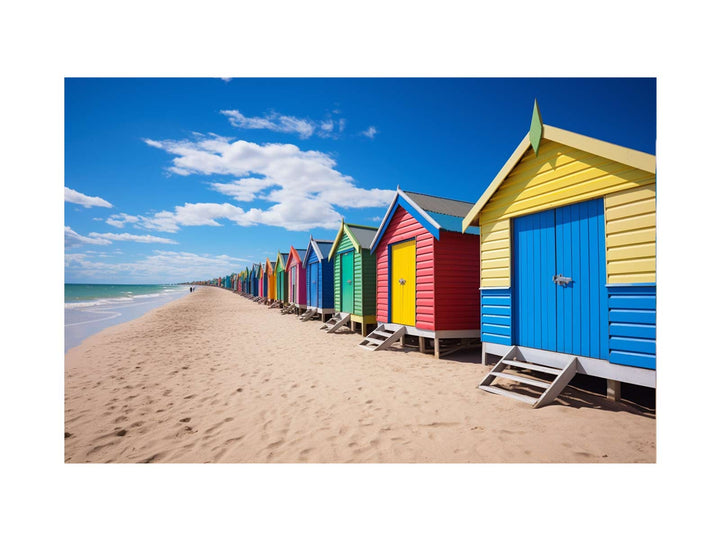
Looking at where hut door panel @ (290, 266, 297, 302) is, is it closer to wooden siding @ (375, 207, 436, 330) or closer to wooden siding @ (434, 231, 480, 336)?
wooden siding @ (375, 207, 436, 330)

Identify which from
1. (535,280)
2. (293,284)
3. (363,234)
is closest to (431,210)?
(535,280)

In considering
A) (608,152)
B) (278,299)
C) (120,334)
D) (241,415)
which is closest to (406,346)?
(241,415)

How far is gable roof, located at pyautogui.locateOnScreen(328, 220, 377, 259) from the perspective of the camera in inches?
473

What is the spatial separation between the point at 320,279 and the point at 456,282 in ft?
30.9

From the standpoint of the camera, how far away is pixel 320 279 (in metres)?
16.2

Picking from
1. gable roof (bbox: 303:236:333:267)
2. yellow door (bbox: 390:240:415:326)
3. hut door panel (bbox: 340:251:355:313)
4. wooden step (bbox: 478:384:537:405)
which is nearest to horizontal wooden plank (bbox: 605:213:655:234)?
wooden step (bbox: 478:384:537:405)

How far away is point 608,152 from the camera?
4.34 meters

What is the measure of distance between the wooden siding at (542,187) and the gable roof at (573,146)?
13cm

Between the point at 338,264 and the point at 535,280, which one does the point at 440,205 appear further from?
the point at 338,264

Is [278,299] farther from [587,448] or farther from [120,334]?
[587,448]

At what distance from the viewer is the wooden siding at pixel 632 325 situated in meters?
4.00

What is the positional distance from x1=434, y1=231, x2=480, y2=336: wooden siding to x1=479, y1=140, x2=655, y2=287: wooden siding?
149cm

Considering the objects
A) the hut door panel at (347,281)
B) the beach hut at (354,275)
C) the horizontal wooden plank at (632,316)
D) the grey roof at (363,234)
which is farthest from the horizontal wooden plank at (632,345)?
the hut door panel at (347,281)

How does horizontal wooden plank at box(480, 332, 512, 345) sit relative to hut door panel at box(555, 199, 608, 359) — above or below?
below
